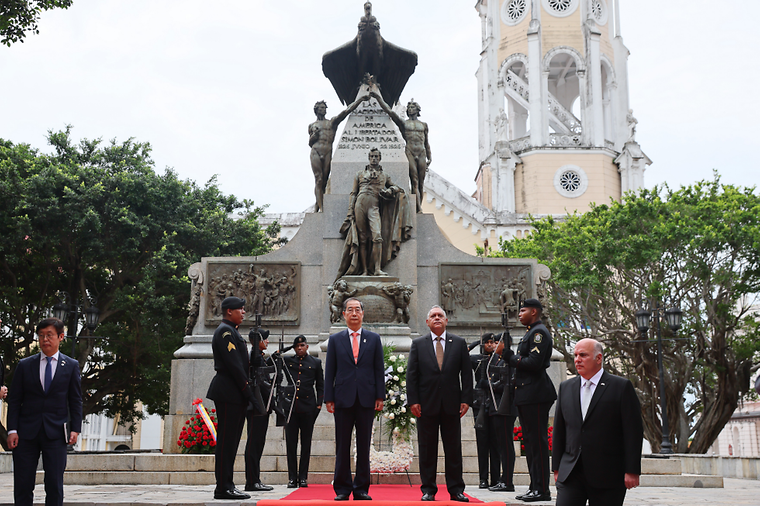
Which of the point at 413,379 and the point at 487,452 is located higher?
the point at 413,379

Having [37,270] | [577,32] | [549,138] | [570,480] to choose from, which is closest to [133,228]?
[37,270]

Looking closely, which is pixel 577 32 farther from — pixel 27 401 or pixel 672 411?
pixel 27 401

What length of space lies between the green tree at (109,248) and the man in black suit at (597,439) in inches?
826

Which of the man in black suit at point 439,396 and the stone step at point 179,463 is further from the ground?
the man in black suit at point 439,396

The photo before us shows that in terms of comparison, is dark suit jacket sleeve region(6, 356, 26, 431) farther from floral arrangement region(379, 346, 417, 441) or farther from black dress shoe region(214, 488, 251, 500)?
floral arrangement region(379, 346, 417, 441)

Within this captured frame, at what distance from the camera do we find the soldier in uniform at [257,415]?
342 inches

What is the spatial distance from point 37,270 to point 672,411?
23937 mm

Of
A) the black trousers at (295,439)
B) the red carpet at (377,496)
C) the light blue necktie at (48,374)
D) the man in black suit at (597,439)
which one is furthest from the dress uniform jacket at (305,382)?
the man in black suit at (597,439)

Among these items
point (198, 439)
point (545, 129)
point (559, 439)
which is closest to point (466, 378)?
point (559, 439)

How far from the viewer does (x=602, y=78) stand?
62.7 metres

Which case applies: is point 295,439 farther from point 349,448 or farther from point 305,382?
point 349,448

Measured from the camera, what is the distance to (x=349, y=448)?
7809 millimetres

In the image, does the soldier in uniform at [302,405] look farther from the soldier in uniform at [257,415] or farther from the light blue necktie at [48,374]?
the light blue necktie at [48,374]

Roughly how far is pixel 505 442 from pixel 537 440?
4.47 feet
